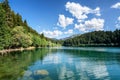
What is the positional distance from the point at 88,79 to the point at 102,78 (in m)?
2.38

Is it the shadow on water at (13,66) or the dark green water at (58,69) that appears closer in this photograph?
the dark green water at (58,69)

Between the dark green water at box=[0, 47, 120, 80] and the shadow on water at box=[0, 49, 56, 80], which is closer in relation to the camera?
the dark green water at box=[0, 47, 120, 80]

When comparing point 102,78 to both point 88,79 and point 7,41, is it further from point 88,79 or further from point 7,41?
point 7,41

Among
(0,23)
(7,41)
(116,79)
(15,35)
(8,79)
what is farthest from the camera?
(15,35)

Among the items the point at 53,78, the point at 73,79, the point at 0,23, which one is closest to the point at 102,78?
the point at 73,79

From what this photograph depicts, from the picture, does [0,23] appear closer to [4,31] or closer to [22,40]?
[4,31]

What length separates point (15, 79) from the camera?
81.7ft

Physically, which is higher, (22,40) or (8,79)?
(22,40)

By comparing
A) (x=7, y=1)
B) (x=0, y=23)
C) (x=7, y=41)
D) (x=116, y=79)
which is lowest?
(x=116, y=79)

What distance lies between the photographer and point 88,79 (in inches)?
1032

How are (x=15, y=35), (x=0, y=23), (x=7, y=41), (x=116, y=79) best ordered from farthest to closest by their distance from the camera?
(x=15, y=35) < (x=7, y=41) < (x=0, y=23) < (x=116, y=79)

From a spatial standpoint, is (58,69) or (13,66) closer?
(58,69)

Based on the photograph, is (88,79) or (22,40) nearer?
(88,79)

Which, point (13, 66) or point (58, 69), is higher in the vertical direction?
point (13, 66)
